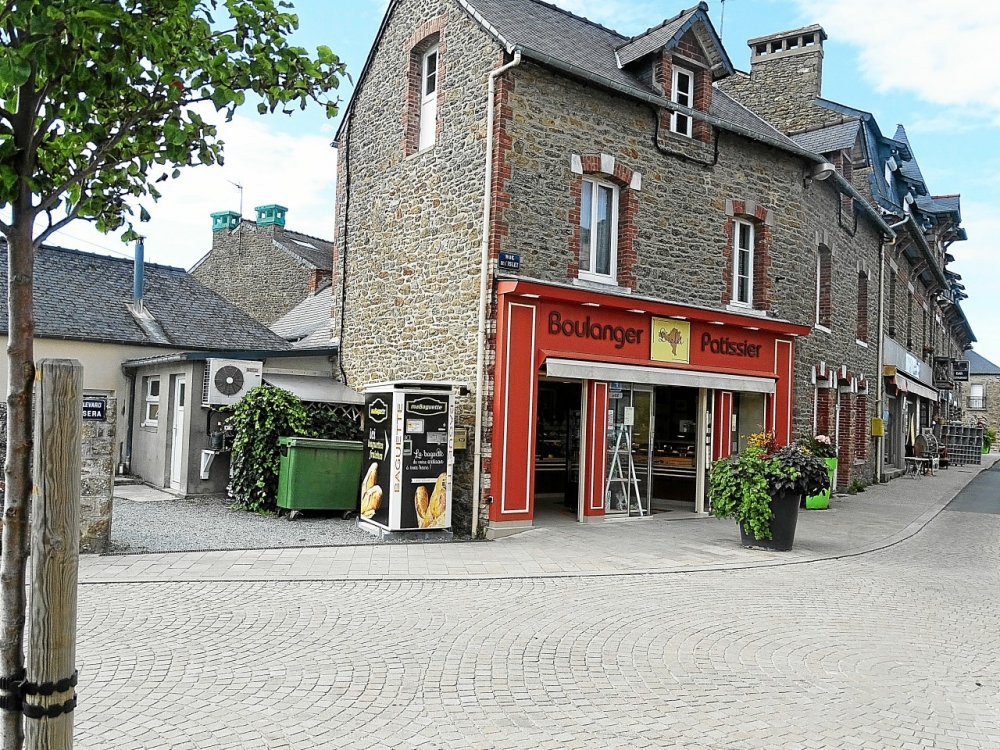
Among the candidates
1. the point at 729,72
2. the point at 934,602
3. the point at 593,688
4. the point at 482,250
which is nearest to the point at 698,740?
the point at 593,688

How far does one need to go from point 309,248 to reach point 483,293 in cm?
1752

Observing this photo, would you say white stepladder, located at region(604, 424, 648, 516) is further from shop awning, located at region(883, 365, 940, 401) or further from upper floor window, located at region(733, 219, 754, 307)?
shop awning, located at region(883, 365, 940, 401)

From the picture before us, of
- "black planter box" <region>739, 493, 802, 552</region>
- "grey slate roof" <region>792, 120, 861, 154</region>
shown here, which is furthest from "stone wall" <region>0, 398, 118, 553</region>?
"grey slate roof" <region>792, 120, 861, 154</region>

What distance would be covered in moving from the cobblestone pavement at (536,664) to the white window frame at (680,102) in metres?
8.09

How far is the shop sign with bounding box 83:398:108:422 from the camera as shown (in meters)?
8.37

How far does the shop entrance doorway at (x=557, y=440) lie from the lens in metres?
16.4

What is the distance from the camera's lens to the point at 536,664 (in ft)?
18.3

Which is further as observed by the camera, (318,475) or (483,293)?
(318,475)

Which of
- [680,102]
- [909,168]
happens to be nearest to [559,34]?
[680,102]

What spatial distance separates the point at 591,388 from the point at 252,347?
940 centimetres

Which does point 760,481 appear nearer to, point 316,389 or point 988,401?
point 316,389

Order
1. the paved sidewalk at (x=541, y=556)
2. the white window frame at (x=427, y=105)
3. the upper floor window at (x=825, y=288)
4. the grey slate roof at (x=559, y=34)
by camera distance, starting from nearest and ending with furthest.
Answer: the paved sidewalk at (x=541, y=556) → the grey slate roof at (x=559, y=34) → the white window frame at (x=427, y=105) → the upper floor window at (x=825, y=288)

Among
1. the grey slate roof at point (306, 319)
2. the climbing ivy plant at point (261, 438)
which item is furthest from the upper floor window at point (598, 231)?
the grey slate roof at point (306, 319)

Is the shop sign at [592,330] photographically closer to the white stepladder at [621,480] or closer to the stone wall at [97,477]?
the white stepladder at [621,480]
